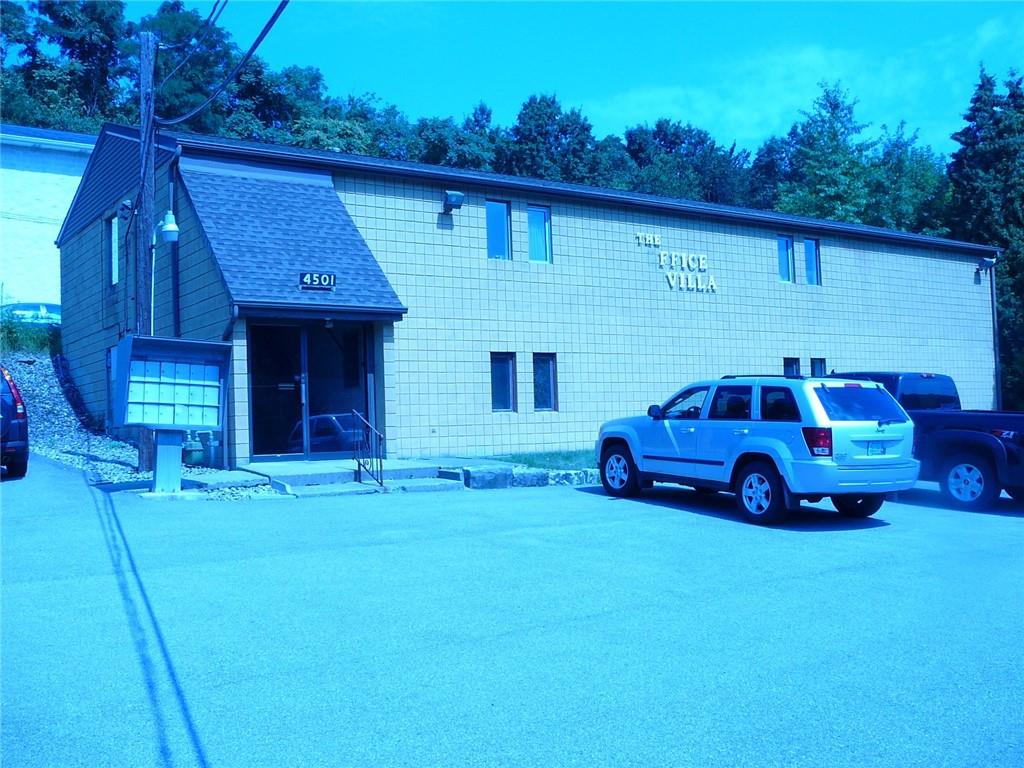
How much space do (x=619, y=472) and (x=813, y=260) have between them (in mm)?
14543

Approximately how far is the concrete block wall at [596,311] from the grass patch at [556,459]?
2.38 feet

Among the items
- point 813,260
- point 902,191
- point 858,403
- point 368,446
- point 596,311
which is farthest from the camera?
point 902,191

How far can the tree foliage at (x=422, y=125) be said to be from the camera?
42.6 metres

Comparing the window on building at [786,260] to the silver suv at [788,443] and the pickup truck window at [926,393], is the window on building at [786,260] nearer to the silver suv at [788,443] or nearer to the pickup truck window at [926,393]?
the pickup truck window at [926,393]

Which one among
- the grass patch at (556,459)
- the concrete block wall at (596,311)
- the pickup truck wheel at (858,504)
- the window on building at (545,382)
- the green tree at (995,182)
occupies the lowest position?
the pickup truck wheel at (858,504)

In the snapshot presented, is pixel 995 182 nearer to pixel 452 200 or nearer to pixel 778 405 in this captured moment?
pixel 452 200

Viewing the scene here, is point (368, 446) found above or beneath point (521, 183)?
beneath

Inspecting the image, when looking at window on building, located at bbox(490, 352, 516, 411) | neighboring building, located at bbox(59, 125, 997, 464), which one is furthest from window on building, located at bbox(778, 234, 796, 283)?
window on building, located at bbox(490, 352, 516, 411)

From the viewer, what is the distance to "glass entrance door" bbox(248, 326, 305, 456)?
16.7 m

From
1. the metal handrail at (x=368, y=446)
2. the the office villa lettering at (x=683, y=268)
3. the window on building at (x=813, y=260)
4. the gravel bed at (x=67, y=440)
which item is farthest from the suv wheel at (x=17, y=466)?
the window on building at (x=813, y=260)

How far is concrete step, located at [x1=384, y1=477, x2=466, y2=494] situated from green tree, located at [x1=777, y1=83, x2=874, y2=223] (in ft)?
123

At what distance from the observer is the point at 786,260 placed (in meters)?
25.7

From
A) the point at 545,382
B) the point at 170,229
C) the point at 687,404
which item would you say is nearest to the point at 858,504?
the point at 687,404

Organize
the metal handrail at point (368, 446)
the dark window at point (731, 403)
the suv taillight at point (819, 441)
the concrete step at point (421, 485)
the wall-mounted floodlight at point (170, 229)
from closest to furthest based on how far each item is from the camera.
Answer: the suv taillight at point (819, 441) < the dark window at point (731, 403) < the concrete step at point (421, 485) < the wall-mounted floodlight at point (170, 229) < the metal handrail at point (368, 446)
